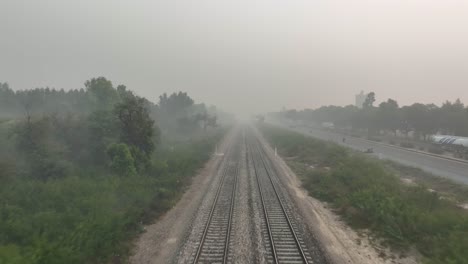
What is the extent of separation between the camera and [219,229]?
12.6m

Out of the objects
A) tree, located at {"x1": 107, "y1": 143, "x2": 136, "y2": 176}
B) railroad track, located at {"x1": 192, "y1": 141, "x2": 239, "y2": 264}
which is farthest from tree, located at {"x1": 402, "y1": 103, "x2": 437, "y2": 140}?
tree, located at {"x1": 107, "y1": 143, "x2": 136, "y2": 176}

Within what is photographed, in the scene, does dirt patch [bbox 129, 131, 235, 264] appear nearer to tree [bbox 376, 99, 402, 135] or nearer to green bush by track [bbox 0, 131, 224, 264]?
green bush by track [bbox 0, 131, 224, 264]

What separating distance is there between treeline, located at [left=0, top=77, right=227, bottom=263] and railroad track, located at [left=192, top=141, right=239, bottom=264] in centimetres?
332

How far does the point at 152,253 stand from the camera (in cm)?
1045

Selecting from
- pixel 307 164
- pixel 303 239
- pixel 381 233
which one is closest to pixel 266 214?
pixel 303 239

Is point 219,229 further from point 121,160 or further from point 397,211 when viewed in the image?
point 121,160

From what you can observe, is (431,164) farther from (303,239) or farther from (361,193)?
(303,239)

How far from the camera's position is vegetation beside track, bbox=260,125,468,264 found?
Answer: 1046 centimetres

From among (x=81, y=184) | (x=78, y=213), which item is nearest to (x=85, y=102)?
(x=81, y=184)

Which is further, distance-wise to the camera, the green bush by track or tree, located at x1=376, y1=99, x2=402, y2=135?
tree, located at x1=376, y1=99, x2=402, y2=135

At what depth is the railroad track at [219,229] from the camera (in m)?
10.0

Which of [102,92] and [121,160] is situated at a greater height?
[102,92]

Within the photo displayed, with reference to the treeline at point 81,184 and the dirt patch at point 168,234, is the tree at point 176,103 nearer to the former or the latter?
the treeline at point 81,184

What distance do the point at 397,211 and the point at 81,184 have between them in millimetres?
20494
